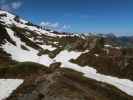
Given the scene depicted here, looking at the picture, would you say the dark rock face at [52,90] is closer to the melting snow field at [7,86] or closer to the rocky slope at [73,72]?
the rocky slope at [73,72]

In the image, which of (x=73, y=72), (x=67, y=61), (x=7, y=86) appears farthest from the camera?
(x=67, y=61)

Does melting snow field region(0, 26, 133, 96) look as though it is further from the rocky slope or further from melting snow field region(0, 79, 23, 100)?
melting snow field region(0, 79, 23, 100)

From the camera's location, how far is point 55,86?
2916cm

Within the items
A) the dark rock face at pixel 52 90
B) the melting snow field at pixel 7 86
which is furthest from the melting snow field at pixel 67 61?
the dark rock face at pixel 52 90

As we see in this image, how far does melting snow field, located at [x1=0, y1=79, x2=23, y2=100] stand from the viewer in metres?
32.0

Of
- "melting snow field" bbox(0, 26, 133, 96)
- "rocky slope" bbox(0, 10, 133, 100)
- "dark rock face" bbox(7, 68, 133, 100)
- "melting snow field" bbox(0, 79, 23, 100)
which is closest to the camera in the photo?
"dark rock face" bbox(7, 68, 133, 100)

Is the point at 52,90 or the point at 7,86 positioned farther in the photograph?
the point at 7,86

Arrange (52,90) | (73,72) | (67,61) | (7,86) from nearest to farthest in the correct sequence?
(52,90), (7,86), (73,72), (67,61)

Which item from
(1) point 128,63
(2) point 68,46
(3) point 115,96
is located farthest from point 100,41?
(3) point 115,96

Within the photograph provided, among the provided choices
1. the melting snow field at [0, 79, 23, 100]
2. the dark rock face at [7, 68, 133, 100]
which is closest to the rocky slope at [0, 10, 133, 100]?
the dark rock face at [7, 68, 133, 100]

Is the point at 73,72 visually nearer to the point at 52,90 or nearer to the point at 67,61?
the point at 52,90

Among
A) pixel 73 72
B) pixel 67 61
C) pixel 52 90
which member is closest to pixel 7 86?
pixel 52 90

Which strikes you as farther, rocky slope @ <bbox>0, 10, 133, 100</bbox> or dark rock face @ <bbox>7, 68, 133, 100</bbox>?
rocky slope @ <bbox>0, 10, 133, 100</bbox>

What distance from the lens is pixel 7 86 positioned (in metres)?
34.8
